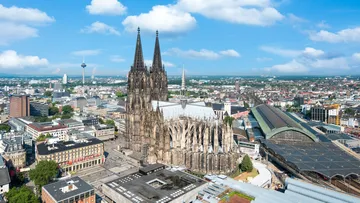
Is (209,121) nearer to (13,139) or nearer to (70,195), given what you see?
(70,195)

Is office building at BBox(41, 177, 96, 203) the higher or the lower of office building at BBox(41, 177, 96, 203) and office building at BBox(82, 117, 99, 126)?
the lower

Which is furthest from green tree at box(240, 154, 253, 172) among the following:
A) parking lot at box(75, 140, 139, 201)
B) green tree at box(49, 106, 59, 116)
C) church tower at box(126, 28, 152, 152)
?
green tree at box(49, 106, 59, 116)

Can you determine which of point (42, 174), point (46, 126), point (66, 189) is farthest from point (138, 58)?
point (46, 126)

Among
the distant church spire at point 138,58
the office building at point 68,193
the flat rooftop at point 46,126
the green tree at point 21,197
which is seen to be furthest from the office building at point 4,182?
the flat rooftop at point 46,126

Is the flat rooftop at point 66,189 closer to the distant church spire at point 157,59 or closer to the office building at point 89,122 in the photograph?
the distant church spire at point 157,59

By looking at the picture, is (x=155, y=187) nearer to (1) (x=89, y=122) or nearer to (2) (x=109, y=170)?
(2) (x=109, y=170)

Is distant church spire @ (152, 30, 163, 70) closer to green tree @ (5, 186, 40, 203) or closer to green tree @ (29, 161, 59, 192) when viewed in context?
green tree @ (29, 161, 59, 192)

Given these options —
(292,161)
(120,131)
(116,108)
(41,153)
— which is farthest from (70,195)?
(116,108)
